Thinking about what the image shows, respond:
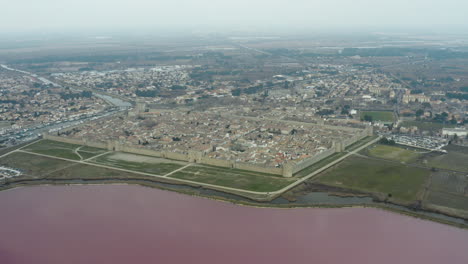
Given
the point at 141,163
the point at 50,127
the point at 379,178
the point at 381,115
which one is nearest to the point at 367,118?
the point at 381,115

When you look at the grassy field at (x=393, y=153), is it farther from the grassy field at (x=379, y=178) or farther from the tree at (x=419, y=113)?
the tree at (x=419, y=113)

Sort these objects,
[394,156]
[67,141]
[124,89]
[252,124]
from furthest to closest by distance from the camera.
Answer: [124,89], [252,124], [67,141], [394,156]

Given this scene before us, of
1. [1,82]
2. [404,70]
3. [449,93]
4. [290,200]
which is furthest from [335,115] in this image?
[1,82]

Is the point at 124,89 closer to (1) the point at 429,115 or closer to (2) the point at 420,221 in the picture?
(1) the point at 429,115

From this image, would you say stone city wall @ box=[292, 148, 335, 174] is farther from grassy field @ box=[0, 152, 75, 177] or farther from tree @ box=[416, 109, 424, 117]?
tree @ box=[416, 109, 424, 117]

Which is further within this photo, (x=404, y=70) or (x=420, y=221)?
(x=404, y=70)

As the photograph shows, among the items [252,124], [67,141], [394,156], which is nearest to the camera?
[394,156]

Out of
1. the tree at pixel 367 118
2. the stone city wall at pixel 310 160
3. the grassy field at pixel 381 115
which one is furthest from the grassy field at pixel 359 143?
the grassy field at pixel 381 115
